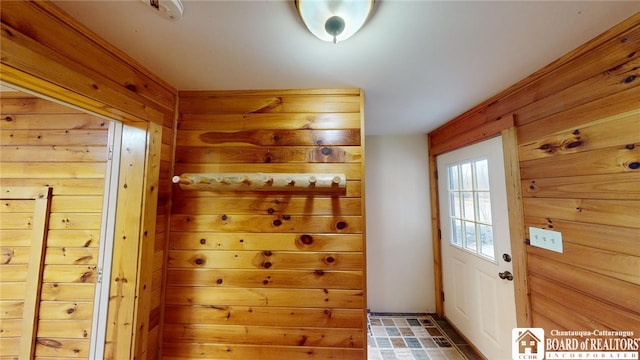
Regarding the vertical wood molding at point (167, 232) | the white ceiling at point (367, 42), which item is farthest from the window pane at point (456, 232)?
the vertical wood molding at point (167, 232)

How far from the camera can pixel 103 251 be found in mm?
1259

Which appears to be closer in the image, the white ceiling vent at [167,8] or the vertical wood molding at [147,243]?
the white ceiling vent at [167,8]

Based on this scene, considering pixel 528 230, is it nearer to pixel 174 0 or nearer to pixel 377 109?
pixel 377 109

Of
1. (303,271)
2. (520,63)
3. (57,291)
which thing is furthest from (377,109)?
(57,291)

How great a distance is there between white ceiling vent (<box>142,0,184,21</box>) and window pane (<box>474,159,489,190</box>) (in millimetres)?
2205

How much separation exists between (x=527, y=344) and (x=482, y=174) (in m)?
1.20

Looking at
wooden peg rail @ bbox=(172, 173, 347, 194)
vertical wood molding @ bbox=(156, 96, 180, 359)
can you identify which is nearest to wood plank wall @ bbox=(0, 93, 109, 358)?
vertical wood molding @ bbox=(156, 96, 180, 359)

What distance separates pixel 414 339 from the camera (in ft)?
6.90

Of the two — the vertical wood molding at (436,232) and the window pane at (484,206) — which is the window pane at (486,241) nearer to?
the window pane at (484,206)

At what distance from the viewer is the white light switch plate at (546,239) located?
4.01 feet

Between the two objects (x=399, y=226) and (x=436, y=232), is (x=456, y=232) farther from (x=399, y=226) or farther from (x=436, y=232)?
(x=399, y=226)

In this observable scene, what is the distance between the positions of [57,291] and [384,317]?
2.76 m

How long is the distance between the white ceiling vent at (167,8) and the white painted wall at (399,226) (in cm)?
219

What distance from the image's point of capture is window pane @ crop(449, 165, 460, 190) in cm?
226
